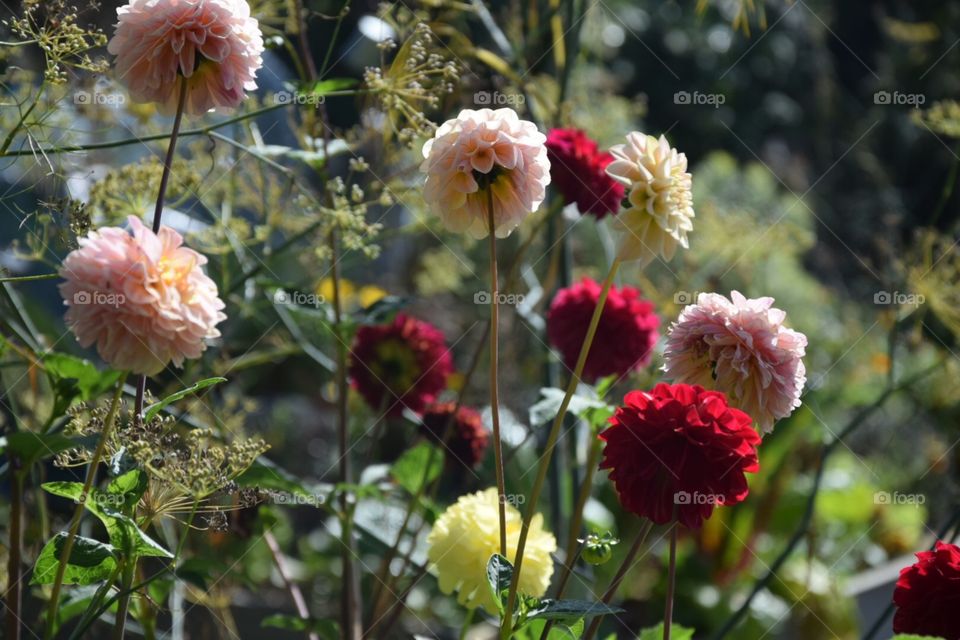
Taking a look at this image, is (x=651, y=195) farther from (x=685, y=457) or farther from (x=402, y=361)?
(x=402, y=361)

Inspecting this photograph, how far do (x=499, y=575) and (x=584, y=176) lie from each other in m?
0.40

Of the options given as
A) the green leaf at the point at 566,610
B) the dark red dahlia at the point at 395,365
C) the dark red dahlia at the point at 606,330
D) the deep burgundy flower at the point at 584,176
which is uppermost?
the deep burgundy flower at the point at 584,176

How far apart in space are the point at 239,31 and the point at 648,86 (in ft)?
13.4

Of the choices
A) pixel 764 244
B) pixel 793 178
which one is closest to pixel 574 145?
pixel 764 244

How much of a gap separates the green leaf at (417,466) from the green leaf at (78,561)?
1.09 ft

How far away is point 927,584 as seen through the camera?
0.62 m

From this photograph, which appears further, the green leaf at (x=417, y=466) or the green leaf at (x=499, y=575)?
the green leaf at (x=417, y=466)

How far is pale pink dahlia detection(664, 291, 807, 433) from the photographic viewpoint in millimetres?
607

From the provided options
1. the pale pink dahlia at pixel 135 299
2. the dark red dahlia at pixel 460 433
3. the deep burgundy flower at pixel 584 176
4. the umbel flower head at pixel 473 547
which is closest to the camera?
the pale pink dahlia at pixel 135 299

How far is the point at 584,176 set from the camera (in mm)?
873

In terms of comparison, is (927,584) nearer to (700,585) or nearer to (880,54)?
(700,585)

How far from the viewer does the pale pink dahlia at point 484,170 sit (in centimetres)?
59

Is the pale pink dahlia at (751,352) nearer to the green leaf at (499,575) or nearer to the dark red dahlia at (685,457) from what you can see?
the dark red dahlia at (685,457)

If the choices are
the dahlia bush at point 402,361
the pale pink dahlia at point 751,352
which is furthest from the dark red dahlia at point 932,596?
the pale pink dahlia at point 751,352
